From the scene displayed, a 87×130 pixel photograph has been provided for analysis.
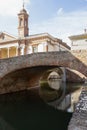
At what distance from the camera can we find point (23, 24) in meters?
25.3

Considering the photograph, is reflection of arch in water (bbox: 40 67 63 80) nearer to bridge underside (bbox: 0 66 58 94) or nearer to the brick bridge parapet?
bridge underside (bbox: 0 66 58 94)

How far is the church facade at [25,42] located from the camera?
23188mm

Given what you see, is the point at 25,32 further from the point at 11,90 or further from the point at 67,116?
the point at 67,116

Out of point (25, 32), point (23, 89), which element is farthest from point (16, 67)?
point (25, 32)

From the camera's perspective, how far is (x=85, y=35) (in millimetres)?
18641

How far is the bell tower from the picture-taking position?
24.7 metres

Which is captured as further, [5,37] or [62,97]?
[5,37]

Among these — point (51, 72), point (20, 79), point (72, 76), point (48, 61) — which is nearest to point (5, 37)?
point (51, 72)

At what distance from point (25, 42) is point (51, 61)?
13965 millimetres

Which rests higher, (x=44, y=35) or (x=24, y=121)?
(x=44, y=35)

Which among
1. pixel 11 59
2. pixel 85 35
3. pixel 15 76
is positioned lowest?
pixel 15 76

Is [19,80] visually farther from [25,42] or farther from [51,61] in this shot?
[25,42]

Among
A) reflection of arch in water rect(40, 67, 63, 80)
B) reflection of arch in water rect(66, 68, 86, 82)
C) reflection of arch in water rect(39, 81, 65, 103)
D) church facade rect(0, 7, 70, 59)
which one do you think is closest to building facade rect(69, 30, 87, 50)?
reflection of arch in water rect(40, 67, 63, 80)

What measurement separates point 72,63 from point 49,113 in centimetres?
259
